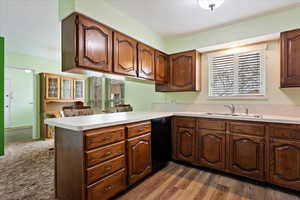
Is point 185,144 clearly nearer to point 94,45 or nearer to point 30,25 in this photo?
point 94,45

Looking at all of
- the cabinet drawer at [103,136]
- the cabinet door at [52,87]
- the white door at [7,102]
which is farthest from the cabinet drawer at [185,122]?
the white door at [7,102]

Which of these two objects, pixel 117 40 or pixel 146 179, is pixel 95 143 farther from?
pixel 117 40

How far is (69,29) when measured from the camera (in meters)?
1.72

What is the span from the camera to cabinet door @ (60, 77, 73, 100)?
4734 mm

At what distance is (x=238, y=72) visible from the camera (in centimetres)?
272

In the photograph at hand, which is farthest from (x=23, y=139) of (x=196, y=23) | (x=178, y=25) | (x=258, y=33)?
(x=258, y=33)

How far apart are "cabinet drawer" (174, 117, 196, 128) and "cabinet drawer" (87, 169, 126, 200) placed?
1.23m

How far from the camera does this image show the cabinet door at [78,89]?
510 cm

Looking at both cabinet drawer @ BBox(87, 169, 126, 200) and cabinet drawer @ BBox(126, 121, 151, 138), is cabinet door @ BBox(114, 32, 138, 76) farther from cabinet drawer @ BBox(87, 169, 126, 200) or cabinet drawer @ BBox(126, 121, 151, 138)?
cabinet drawer @ BBox(87, 169, 126, 200)

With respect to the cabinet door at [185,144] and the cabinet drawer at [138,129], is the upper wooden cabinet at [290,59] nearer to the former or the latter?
the cabinet door at [185,144]

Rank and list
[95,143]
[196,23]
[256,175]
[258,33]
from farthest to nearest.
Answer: [196,23], [258,33], [256,175], [95,143]

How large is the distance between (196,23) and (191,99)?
4.59ft

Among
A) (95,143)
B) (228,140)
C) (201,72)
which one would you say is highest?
(201,72)

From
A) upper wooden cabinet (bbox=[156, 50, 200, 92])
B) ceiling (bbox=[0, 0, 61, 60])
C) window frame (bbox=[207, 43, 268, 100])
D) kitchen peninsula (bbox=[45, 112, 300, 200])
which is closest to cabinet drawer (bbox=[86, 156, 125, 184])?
kitchen peninsula (bbox=[45, 112, 300, 200])
